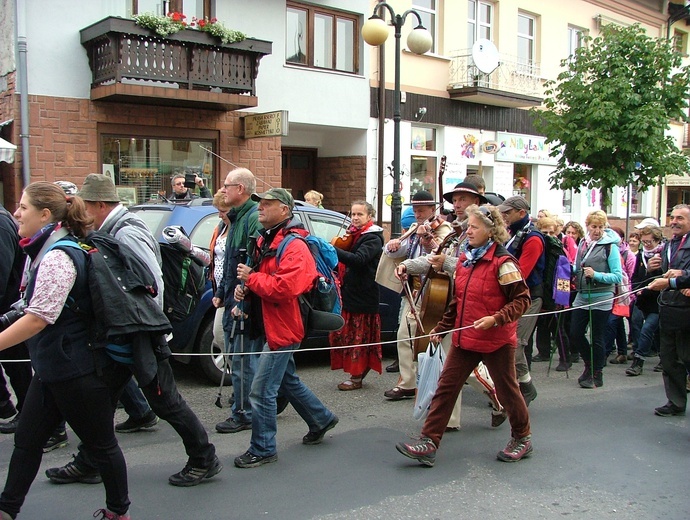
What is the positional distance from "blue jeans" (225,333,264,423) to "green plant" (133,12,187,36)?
834 centimetres

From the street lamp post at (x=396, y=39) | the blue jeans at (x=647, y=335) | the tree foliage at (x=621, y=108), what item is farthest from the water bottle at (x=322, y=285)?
the tree foliage at (x=621, y=108)

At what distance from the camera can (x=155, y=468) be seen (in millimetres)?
4727

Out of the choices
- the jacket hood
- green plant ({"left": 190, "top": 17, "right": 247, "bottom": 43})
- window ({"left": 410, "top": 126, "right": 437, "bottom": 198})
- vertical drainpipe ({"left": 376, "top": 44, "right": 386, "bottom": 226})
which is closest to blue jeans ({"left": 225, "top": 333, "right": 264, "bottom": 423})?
the jacket hood

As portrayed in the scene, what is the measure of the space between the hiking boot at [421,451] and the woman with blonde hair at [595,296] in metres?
2.95

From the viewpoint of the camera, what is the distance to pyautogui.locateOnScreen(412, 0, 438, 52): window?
17156 millimetres

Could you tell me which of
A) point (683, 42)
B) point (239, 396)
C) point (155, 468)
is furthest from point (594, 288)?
point (683, 42)

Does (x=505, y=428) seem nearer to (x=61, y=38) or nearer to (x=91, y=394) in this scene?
(x=91, y=394)

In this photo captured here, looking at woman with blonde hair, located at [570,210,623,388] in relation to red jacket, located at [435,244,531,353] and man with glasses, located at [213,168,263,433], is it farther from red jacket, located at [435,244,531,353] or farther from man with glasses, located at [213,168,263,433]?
man with glasses, located at [213,168,263,433]

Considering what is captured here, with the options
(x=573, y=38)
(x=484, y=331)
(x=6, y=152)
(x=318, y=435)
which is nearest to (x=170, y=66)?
(x=6, y=152)

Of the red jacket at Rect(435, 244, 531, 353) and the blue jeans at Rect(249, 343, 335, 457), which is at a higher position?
the red jacket at Rect(435, 244, 531, 353)

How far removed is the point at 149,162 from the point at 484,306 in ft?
32.8

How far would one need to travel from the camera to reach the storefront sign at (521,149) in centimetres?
1925

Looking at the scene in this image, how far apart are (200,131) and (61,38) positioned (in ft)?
9.55

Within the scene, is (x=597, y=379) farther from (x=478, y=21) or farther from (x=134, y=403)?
(x=478, y=21)
